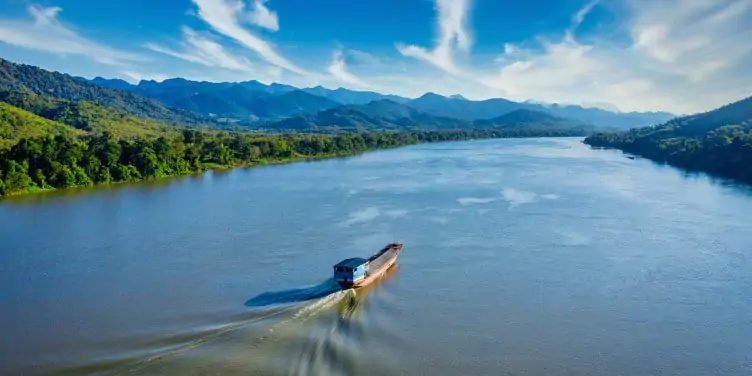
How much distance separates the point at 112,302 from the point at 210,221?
285 inches

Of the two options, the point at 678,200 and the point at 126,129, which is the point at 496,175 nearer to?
the point at 678,200

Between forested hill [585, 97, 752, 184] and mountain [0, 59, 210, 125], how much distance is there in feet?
242

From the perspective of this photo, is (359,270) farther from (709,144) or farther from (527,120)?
(527,120)

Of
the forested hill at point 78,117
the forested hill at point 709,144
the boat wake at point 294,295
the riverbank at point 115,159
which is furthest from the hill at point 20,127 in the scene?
the forested hill at point 709,144

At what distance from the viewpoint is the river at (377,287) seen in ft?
27.8

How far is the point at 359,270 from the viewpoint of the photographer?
1128 cm

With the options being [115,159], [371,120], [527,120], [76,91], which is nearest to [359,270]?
[115,159]

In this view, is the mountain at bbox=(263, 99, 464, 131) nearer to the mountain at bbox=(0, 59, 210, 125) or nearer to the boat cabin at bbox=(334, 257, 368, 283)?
the mountain at bbox=(0, 59, 210, 125)

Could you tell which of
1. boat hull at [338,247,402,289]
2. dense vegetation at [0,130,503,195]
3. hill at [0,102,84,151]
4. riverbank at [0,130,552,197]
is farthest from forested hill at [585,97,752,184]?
hill at [0,102,84,151]

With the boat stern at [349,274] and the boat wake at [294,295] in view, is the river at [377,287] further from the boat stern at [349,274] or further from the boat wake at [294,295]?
the boat stern at [349,274]

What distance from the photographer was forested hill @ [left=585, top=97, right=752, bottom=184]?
31.8m

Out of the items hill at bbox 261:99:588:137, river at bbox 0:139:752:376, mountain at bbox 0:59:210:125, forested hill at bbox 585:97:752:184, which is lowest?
river at bbox 0:139:752:376

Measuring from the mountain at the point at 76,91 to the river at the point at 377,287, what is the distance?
80.4 metres

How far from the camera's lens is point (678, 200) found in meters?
22.4
